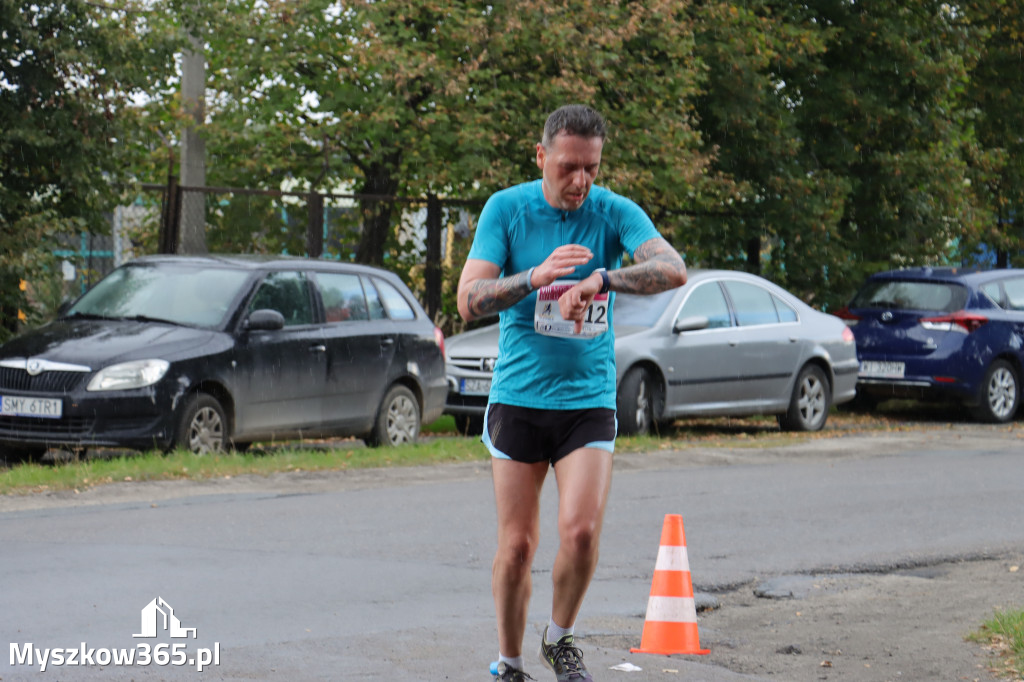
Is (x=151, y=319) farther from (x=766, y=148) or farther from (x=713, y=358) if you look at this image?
(x=766, y=148)

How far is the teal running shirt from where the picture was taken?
4.93 metres

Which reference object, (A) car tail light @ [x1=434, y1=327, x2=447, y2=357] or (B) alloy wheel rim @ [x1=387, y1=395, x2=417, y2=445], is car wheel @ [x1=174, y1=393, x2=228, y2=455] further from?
(A) car tail light @ [x1=434, y1=327, x2=447, y2=357]

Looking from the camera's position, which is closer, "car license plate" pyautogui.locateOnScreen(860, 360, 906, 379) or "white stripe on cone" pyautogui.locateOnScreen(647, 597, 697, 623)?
"white stripe on cone" pyautogui.locateOnScreen(647, 597, 697, 623)

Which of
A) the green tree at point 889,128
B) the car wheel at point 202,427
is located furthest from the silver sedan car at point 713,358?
the green tree at point 889,128

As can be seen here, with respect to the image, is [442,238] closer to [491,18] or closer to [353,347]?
[491,18]

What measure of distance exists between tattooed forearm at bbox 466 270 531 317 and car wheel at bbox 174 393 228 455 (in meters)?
7.05

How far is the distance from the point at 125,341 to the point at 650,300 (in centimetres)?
549

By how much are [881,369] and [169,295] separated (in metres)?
9.13

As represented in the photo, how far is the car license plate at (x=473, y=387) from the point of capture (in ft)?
47.4

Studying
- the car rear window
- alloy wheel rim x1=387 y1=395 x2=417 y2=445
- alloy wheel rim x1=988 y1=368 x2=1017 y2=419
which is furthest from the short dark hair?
alloy wheel rim x1=988 y1=368 x2=1017 y2=419

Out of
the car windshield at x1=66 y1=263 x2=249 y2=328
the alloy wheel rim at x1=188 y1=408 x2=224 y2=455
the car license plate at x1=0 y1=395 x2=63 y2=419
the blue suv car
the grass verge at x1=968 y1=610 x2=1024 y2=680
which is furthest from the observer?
the blue suv car

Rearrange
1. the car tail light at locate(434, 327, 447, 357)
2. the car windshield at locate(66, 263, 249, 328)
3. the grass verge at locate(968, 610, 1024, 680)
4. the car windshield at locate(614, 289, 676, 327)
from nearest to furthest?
the grass verge at locate(968, 610, 1024, 680), the car windshield at locate(66, 263, 249, 328), the car tail light at locate(434, 327, 447, 357), the car windshield at locate(614, 289, 676, 327)

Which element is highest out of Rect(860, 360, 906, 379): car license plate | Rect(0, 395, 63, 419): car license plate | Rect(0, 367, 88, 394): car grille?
Rect(860, 360, 906, 379): car license plate

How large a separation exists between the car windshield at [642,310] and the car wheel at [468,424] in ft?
5.85
